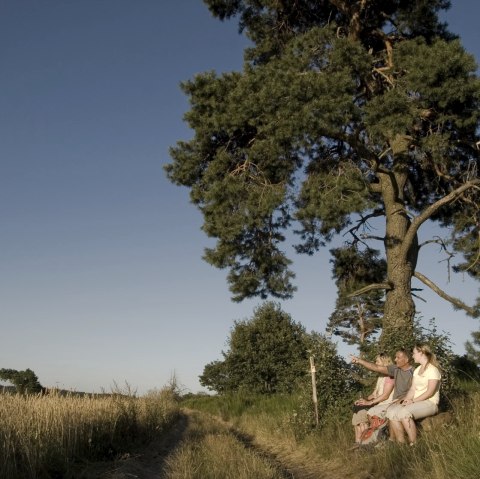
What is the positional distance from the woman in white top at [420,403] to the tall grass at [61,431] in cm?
432

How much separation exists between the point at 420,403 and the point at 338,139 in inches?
312

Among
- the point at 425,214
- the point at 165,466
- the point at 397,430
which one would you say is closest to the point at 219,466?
the point at 165,466

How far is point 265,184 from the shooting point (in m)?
14.0

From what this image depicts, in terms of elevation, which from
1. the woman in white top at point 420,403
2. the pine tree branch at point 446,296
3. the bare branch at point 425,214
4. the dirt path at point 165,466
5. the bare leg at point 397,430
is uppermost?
the bare branch at point 425,214

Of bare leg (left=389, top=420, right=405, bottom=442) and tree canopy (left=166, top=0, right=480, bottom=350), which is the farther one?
tree canopy (left=166, top=0, right=480, bottom=350)

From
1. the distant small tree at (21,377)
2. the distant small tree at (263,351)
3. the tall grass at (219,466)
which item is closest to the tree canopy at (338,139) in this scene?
the tall grass at (219,466)

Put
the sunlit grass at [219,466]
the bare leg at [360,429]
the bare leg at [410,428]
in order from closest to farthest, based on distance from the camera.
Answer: the sunlit grass at [219,466] < the bare leg at [410,428] < the bare leg at [360,429]

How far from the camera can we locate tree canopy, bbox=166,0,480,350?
11805mm

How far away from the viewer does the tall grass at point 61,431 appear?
20.7ft

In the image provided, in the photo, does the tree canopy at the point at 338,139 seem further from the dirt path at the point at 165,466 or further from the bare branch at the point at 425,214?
the dirt path at the point at 165,466

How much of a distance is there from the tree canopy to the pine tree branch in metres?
0.03

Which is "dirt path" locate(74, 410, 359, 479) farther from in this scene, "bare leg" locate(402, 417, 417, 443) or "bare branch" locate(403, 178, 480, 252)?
"bare branch" locate(403, 178, 480, 252)

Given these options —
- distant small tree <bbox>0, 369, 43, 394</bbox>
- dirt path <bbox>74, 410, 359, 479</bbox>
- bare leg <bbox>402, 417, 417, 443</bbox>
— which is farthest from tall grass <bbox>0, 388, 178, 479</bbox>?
distant small tree <bbox>0, 369, 43, 394</bbox>

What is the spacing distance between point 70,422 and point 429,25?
13.3 m
